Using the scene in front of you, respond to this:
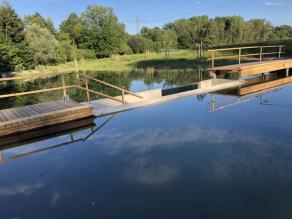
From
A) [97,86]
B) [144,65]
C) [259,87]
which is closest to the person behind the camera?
[259,87]

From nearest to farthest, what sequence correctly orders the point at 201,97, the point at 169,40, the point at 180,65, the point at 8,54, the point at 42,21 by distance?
the point at 201,97, the point at 180,65, the point at 8,54, the point at 42,21, the point at 169,40

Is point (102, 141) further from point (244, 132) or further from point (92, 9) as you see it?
point (92, 9)

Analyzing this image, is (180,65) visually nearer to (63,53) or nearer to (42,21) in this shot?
(63,53)

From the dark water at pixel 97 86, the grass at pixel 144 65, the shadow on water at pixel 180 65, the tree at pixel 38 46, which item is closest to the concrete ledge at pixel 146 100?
the dark water at pixel 97 86

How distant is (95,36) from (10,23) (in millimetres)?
20800

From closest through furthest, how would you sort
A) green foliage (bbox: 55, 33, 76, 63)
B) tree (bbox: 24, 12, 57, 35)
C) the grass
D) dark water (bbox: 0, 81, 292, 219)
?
dark water (bbox: 0, 81, 292, 219), the grass, green foliage (bbox: 55, 33, 76, 63), tree (bbox: 24, 12, 57, 35)

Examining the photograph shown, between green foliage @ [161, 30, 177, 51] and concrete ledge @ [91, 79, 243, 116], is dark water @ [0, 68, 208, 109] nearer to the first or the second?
concrete ledge @ [91, 79, 243, 116]

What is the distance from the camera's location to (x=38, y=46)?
28.0 metres

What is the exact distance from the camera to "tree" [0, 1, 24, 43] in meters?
26.0

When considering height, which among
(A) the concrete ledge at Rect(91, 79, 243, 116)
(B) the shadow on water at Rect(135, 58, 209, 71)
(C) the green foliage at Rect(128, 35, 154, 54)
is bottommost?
(A) the concrete ledge at Rect(91, 79, 243, 116)

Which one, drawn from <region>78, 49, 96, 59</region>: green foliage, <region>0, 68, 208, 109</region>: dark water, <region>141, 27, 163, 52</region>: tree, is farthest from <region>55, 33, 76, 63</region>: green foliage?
<region>141, 27, 163, 52</region>: tree

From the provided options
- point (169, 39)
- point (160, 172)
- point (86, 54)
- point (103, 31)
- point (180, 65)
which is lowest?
point (160, 172)

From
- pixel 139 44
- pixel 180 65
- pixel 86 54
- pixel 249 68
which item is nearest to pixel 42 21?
pixel 86 54

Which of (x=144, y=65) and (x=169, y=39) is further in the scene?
(x=169, y=39)
